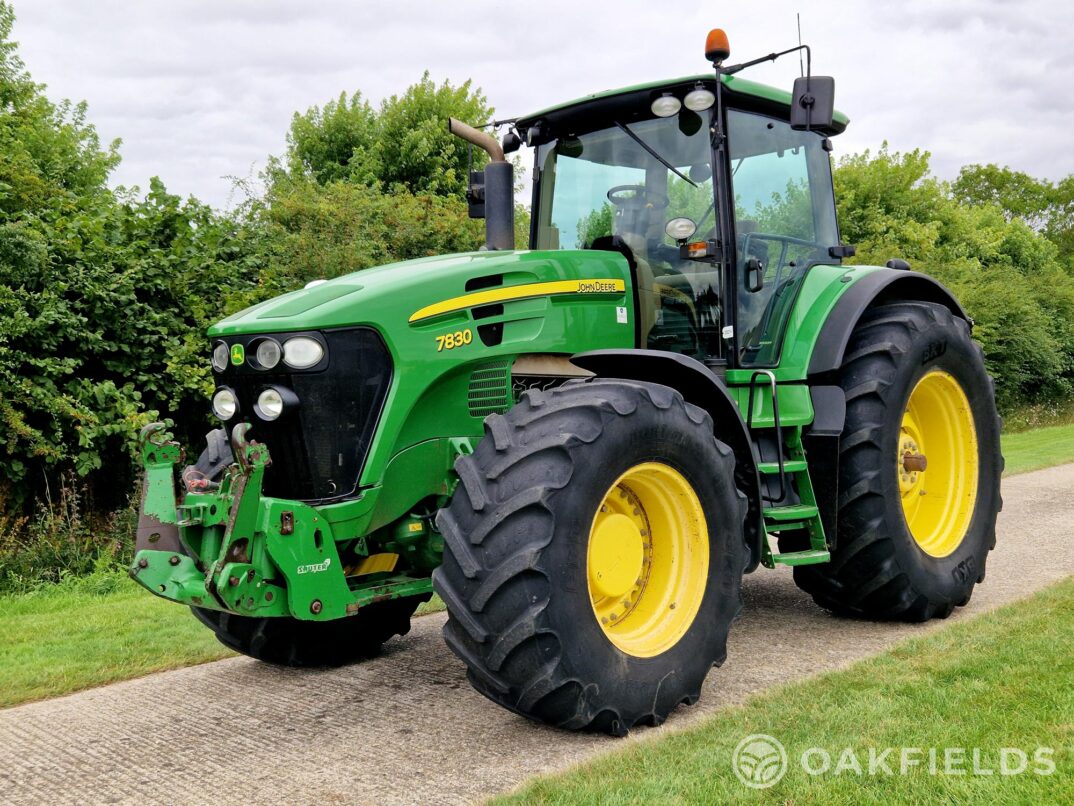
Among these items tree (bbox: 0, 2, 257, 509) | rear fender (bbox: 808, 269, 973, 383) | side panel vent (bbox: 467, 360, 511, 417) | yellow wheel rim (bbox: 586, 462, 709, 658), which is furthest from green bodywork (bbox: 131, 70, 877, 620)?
tree (bbox: 0, 2, 257, 509)

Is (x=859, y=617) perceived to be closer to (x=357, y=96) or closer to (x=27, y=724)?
(x=27, y=724)

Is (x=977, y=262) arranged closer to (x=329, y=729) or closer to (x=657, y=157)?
(x=657, y=157)

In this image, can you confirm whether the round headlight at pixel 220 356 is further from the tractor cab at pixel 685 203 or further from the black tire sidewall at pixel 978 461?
the black tire sidewall at pixel 978 461

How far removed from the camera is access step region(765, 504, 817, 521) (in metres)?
4.88

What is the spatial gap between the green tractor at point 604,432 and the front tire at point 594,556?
1cm

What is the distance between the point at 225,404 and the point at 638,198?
2.30 metres

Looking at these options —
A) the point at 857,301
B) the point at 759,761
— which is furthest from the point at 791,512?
the point at 759,761

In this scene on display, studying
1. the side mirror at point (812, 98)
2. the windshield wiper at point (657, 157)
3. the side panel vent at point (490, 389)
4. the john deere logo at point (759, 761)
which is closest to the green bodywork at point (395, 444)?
the side panel vent at point (490, 389)

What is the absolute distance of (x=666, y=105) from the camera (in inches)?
201

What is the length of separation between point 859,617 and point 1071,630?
3.49 feet

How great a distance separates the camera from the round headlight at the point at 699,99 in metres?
5.05

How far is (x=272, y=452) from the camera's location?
4152mm

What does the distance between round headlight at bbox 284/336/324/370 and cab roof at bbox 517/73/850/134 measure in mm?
2178

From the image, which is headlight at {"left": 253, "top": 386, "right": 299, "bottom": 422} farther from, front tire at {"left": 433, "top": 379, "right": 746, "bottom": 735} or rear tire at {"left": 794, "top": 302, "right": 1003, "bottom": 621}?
rear tire at {"left": 794, "top": 302, "right": 1003, "bottom": 621}
